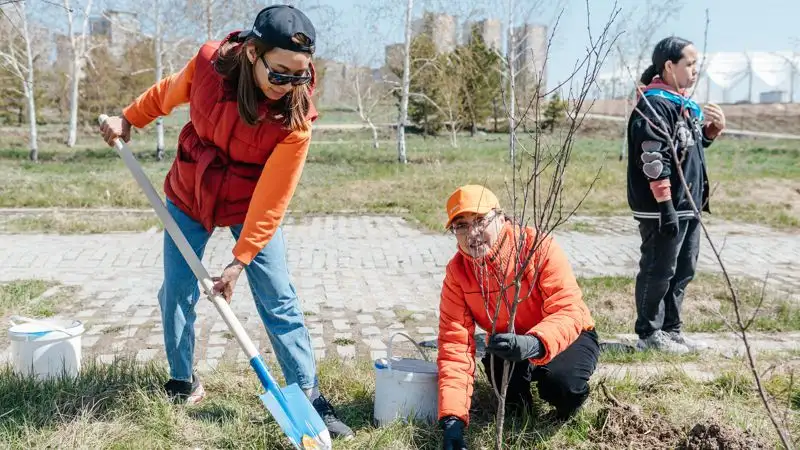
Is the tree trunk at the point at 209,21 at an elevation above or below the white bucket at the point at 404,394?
above

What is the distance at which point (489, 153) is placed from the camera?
21812 millimetres

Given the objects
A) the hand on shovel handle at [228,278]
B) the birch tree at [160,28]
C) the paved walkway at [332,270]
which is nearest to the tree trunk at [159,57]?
the birch tree at [160,28]

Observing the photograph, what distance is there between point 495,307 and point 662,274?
1831mm

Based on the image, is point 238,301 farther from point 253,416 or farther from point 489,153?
point 489,153

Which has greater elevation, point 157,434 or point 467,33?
point 467,33

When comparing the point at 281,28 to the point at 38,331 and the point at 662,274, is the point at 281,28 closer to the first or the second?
the point at 38,331

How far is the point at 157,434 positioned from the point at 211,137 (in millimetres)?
1304

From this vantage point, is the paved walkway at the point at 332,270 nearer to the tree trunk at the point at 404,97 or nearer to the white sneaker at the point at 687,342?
the white sneaker at the point at 687,342

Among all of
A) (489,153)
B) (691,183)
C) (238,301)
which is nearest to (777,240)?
(691,183)

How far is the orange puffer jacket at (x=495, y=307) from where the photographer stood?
306 cm

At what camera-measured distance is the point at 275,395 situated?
3.08 m

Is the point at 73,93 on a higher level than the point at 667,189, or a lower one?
higher

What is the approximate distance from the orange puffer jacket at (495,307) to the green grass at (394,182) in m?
4.17

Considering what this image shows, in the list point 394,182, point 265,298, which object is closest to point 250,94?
point 265,298
